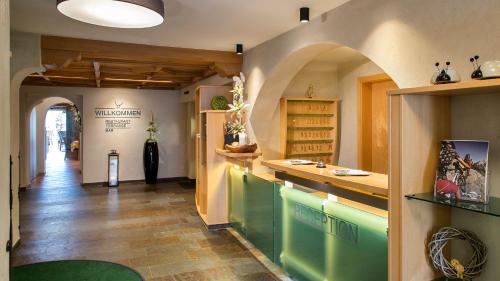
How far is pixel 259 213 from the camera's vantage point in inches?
163

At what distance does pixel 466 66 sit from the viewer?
2.11m

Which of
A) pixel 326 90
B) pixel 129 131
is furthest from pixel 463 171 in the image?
pixel 129 131

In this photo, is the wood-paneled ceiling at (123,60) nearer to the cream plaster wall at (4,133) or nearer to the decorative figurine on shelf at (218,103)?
the decorative figurine on shelf at (218,103)

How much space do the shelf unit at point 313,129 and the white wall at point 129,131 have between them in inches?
203

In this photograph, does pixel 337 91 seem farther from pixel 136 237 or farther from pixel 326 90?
pixel 136 237

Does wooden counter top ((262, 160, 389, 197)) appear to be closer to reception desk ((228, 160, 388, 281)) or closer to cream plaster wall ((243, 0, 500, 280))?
reception desk ((228, 160, 388, 281))

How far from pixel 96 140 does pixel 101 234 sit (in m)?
4.96

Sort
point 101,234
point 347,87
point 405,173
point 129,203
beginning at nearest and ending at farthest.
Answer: point 405,173
point 101,234
point 347,87
point 129,203

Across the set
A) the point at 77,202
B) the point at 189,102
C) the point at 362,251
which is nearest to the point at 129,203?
the point at 77,202

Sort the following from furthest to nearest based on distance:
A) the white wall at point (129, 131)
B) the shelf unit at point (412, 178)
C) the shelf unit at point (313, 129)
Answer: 1. the white wall at point (129, 131)
2. the shelf unit at point (313, 129)
3. the shelf unit at point (412, 178)

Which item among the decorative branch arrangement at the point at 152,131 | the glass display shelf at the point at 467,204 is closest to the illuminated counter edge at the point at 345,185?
the glass display shelf at the point at 467,204

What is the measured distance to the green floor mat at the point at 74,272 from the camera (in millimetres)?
3637

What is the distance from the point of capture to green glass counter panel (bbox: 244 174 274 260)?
387 cm

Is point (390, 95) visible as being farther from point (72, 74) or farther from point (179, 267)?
point (72, 74)
